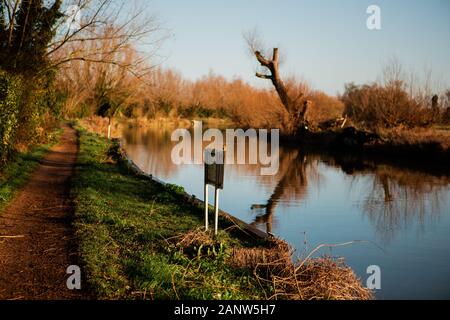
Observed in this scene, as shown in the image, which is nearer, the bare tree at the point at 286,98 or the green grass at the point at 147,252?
the green grass at the point at 147,252

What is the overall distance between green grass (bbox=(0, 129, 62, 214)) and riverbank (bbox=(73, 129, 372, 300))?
6.69ft

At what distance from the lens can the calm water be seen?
8.58 metres

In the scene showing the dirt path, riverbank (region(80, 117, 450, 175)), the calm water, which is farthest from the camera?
riverbank (region(80, 117, 450, 175))

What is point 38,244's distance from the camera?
23.7 ft

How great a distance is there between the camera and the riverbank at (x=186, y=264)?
5.66 metres

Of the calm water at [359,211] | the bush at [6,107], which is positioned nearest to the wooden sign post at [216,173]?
the calm water at [359,211]

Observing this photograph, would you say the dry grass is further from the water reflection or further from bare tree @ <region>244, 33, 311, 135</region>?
bare tree @ <region>244, 33, 311, 135</region>

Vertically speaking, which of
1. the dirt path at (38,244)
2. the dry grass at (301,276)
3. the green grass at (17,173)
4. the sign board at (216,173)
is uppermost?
the sign board at (216,173)

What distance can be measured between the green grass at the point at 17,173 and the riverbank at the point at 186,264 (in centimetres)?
204

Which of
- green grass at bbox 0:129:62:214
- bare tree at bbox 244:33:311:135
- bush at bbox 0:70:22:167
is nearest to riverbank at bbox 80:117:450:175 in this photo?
bare tree at bbox 244:33:311:135

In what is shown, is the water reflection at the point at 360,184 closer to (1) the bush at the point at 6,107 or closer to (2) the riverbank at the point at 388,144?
(2) the riverbank at the point at 388,144

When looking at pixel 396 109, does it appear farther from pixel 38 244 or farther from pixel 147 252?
pixel 38 244

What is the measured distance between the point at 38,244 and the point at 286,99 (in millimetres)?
32572
